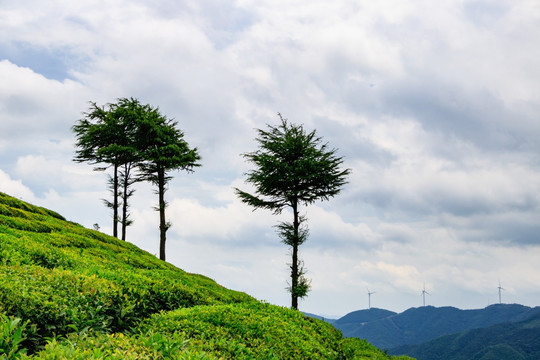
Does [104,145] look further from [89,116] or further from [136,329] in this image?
[136,329]

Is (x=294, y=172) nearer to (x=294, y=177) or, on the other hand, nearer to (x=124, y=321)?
(x=294, y=177)

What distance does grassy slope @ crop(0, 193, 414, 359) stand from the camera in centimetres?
695

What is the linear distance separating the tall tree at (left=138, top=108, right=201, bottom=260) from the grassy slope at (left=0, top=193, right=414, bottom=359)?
2499 cm

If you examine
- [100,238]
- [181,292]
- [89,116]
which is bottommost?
[181,292]

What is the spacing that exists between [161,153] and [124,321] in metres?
31.2

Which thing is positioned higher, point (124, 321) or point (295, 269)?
point (295, 269)

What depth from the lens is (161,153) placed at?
129ft

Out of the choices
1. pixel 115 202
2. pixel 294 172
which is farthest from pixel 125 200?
pixel 294 172

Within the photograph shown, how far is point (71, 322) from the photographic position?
8.41 m

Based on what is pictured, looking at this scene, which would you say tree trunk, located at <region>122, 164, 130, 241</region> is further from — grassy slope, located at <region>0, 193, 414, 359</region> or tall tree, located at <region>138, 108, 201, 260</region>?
grassy slope, located at <region>0, 193, 414, 359</region>

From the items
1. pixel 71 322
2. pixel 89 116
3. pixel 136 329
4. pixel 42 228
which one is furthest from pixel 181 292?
pixel 89 116

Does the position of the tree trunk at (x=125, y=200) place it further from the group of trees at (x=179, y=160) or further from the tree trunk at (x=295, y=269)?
the tree trunk at (x=295, y=269)

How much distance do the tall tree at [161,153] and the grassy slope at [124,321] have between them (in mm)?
24990

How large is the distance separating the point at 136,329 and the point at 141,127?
3402cm
